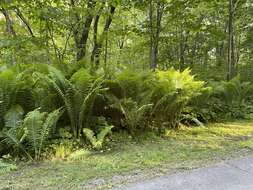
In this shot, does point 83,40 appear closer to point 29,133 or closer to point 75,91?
point 75,91

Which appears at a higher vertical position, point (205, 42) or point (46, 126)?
point (205, 42)

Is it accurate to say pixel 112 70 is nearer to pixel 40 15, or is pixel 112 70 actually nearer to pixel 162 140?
pixel 162 140

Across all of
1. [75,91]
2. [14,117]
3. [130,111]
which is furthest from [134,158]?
[14,117]

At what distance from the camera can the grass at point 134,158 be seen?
3785mm

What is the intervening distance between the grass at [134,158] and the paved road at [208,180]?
Answer: 0.95 ft

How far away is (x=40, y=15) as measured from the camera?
7598 mm

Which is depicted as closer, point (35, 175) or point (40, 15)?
point (35, 175)

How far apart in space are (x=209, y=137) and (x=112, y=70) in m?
2.35

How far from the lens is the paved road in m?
3.52

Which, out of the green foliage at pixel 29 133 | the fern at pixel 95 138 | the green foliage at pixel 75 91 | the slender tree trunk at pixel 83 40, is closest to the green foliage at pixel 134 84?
the green foliage at pixel 75 91

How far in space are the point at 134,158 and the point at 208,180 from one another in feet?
4.16

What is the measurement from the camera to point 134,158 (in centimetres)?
468

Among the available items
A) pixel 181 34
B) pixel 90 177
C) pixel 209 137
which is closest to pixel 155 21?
pixel 181 34

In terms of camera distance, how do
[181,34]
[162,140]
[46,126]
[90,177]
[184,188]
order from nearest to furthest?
1. [184,188]
2. [90,177]
3. [46,126]
4. [162,140]
5. [181,34]
